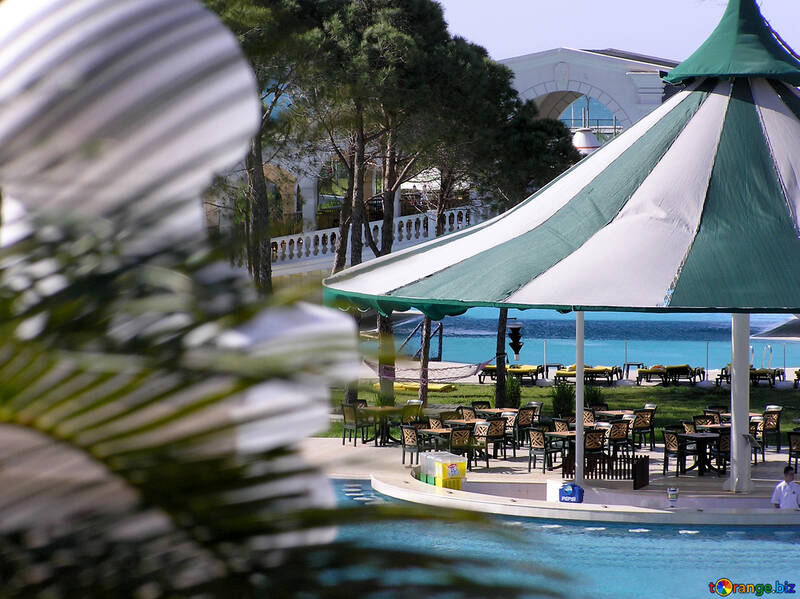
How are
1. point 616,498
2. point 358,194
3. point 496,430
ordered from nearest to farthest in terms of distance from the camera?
point 616,498 → point 496,430 → point 358,194

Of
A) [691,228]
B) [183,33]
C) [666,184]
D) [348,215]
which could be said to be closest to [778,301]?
[691,228]

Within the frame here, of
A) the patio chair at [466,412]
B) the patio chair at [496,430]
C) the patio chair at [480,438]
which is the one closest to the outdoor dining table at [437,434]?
the patio chair at [480,438]

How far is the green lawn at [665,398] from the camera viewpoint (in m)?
23.3

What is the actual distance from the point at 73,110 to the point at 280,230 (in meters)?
0.20

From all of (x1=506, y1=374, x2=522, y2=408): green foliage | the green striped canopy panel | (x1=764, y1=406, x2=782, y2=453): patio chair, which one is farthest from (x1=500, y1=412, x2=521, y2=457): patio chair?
(x1=764, y1=406, x2=782, y2=453): patio chair

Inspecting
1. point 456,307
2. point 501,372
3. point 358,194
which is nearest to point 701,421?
point 501,372

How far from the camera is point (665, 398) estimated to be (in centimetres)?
2545

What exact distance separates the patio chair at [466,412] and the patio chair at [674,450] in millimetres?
3775

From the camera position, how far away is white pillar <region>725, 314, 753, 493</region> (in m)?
14.9

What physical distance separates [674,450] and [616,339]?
25.1 m

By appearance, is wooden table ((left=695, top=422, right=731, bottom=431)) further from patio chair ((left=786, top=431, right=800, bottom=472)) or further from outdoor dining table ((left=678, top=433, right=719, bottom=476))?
patio chair ((left=786, top=431, right=800, bottom=472))

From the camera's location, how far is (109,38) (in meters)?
1.03

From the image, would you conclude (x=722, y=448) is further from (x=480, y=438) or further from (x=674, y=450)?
(x=480, y=438)

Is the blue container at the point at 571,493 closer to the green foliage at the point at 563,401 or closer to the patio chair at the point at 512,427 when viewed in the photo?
the patio chair at the point at 512,427
